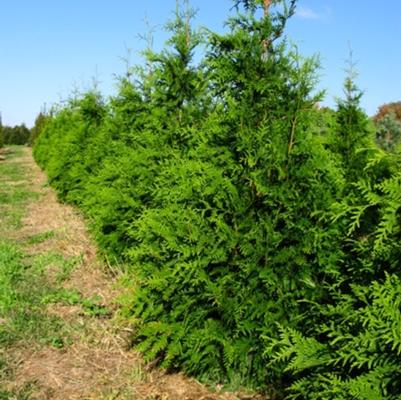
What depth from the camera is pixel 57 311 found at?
20.0ft

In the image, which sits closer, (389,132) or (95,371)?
(95,371)

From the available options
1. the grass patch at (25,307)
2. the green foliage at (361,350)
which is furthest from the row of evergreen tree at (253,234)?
the grass patch at (25,307)

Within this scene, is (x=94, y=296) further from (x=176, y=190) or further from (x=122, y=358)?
(x=176, y=190)

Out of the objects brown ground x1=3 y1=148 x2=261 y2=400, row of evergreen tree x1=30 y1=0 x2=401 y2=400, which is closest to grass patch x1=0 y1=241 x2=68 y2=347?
brown ground x1=3 y1=148 x2=261 y2=400

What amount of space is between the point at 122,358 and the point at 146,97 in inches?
218

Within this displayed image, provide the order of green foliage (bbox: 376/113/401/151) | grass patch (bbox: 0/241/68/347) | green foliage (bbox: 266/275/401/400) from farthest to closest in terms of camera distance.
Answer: green foliage (bbox: 376/113/401/151), grass patch (bbox: 0/241/68/347), green foliage (bbox: 266/275/401/400)

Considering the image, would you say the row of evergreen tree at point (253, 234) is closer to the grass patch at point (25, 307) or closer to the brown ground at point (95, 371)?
the brown ground at point (95, 371)

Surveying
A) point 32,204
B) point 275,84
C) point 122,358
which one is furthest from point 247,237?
point 32,204

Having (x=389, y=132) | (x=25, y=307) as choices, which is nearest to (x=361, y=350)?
(x=25, y=307)

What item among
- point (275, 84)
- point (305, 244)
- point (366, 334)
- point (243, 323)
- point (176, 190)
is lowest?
point (243, 323)

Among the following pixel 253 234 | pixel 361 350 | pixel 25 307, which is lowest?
pixel 25 307

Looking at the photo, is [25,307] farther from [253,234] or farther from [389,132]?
[389,132]

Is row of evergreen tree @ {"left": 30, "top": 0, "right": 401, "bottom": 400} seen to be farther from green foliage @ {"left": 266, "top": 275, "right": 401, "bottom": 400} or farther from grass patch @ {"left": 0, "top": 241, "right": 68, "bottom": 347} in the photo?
grass patch @ {"left": 0, "top": 241, "right": 68, "bottom": 347}

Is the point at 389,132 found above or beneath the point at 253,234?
above
